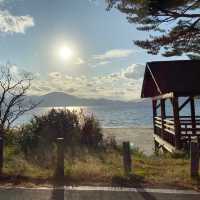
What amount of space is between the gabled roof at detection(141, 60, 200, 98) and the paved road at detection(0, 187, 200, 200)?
28.3 feet

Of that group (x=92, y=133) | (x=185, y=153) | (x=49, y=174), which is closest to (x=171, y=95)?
(x=185, y=153)

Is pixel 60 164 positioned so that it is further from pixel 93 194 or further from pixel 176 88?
pixel 176 88

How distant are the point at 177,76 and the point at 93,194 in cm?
1079

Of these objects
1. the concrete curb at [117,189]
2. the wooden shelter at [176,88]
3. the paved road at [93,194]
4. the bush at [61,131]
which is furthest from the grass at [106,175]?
the wooden shelter at [176,88]

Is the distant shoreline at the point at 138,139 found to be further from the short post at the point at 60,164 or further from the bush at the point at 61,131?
the short post at the point at 60,164

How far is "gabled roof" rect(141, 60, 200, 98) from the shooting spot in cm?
1473

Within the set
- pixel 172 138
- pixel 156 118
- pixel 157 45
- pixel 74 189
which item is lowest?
pixel 74 189

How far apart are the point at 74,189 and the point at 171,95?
9100 millimetres

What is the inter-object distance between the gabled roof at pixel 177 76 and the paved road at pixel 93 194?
862 centimetres

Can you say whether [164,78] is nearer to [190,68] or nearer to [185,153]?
[190,68]

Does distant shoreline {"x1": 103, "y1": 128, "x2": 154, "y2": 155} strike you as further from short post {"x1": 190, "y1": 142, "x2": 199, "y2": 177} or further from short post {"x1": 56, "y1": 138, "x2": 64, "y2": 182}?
short post {"x1": 190, "y1": 142, "x2": 199, "y2": 177}

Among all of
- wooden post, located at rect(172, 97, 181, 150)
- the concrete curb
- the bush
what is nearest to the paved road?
the concrete curb

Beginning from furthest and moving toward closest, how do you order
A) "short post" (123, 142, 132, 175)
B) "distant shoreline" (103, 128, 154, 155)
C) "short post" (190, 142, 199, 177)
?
"distant shoreline" (103, 128, 154, 155)
"short post" (123, 142, 132, 175)
"short post" (190, 142, 199, 177)

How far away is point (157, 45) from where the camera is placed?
477 inches
